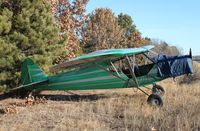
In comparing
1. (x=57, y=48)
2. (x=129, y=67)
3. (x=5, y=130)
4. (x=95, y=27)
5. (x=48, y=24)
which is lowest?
(x=5, y=130)

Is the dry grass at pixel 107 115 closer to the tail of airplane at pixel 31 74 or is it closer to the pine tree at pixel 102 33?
the tail of airplane at pixel 31 74

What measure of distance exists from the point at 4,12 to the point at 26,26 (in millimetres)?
994

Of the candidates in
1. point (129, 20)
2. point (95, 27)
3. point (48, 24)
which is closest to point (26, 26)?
point (48, 24)

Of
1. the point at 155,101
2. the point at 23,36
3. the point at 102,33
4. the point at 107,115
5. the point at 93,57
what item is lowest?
the point at 107,115

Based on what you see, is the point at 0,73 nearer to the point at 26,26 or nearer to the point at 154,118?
the point at 26,26

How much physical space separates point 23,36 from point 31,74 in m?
1.42

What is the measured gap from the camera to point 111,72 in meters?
12.8

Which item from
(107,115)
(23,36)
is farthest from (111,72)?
(23,36)

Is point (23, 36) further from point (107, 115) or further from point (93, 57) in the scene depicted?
point (107, 115)

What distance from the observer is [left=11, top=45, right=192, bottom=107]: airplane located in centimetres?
1230

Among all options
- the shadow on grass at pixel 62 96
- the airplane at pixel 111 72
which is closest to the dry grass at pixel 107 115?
the shadow on grass at pixel 62 96

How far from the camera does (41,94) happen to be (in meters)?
14.3

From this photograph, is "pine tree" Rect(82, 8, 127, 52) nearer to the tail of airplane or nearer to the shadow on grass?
the shadow on grass

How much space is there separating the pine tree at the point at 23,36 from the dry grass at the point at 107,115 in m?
1.45
